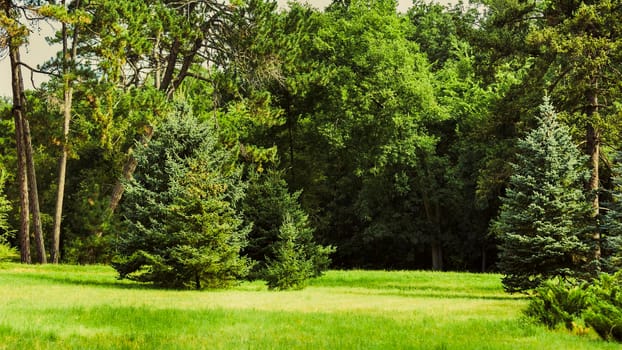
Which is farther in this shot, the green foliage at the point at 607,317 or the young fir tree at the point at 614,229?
the young fir tree at the point at 614,229

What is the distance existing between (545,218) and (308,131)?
20.8 metres

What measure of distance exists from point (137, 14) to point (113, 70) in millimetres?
2819

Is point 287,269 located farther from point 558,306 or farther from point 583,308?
point 583,308

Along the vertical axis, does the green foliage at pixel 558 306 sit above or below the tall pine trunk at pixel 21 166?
below

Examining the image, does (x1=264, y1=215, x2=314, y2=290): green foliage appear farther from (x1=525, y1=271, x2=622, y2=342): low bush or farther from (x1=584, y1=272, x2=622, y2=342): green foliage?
(x1=584, y1=272, x2=622, y2=342): green foliage

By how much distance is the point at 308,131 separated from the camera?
40.2 metres

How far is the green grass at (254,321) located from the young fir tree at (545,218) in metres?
1.35

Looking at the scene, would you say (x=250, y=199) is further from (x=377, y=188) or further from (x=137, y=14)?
(x=377, y=188)

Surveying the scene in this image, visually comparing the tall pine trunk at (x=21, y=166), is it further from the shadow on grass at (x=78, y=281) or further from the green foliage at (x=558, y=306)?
the green foliage at (x=558, y=306)

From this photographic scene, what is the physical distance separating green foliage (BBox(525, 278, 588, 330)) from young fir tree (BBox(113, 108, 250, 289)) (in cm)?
1037

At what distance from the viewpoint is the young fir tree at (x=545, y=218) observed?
20.9m

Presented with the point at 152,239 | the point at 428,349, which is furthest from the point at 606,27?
the point at 428,349

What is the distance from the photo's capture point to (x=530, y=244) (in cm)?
2116

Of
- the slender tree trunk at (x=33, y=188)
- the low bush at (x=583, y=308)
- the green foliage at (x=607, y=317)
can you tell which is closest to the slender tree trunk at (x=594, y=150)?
the low bush at (x=583, y=308)
